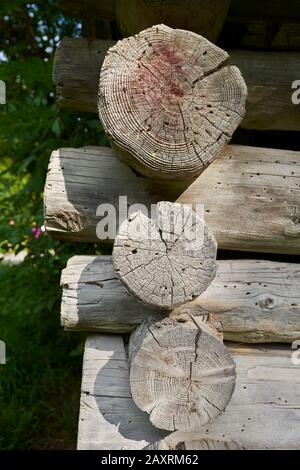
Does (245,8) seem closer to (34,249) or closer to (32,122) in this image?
(32,122)

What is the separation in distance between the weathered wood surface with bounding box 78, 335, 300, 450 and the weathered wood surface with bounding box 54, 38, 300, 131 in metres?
0.92

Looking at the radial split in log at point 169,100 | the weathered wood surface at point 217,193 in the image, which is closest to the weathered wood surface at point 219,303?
the weathered wood surface at point 217,193

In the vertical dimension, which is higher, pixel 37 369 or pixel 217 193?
pixel 217 193

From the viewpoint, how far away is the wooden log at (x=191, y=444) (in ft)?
5.93

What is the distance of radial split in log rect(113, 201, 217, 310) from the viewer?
1596mm

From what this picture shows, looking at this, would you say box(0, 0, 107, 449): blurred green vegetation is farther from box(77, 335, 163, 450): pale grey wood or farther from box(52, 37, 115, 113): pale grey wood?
box(77, 335, 163, 450): pale grey wood

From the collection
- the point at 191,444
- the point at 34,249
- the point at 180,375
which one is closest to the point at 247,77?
the point at 180,375

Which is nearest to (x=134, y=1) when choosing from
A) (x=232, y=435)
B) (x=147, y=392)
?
(x=147, y=392)

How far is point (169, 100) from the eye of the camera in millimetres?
1642

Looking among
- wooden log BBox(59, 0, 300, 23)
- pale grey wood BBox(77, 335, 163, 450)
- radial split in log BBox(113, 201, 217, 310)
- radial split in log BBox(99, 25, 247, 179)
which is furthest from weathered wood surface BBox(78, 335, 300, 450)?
wooden log BBox(59, 0, 300, 23)

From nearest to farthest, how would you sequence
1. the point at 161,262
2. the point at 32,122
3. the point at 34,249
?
the point at 161,262
the point at 32,122
the point at 34,249

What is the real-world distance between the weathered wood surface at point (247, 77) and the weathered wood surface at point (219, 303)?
0.62 metres

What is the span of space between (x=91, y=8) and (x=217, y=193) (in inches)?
33.7

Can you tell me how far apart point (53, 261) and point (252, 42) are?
1.66m
